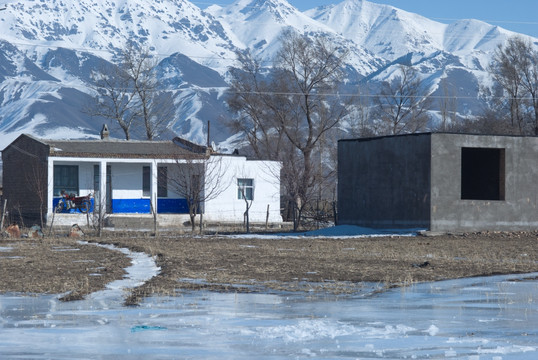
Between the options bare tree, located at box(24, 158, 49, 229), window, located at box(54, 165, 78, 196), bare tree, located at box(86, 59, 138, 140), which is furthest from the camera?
bare tree, located at box(86, 59, 138, 140)

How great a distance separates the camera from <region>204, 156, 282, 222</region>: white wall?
5373 centimetres

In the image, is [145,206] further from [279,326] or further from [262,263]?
[279,326]

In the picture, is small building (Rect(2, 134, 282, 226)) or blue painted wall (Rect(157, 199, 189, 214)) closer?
small building (Rect(2, 134, 282, 226))

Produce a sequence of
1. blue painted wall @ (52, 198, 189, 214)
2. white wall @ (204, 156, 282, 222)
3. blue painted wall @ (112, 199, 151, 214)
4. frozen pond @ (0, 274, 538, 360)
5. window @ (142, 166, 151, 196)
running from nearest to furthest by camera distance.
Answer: frozen pond @ (0, 274, 538, 360) → blue painted wall @ (112, 199, 151, 214) → blue painted wall @ (52, 198, 189, 214) → white wall @ (204, 156, 282, 222) → window @ (142, 166, 151, 196)

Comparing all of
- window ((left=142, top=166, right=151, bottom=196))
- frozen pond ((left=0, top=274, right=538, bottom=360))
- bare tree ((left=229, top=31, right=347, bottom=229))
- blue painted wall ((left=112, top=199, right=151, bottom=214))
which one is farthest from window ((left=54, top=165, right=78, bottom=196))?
frozen pond ((left=0, top=274, right=538, bottom=360))

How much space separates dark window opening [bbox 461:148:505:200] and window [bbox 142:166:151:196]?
62.6 feet

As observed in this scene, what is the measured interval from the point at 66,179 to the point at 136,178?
12.4ft

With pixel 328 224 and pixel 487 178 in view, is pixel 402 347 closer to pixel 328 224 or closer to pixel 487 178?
pixel 487 178

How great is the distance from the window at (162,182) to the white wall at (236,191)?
2.66 meters

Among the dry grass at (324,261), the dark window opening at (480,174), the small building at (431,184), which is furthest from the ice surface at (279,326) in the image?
the dark window opening at (480,174)

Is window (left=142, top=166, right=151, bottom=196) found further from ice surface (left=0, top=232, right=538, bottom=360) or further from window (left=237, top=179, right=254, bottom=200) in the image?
ice surface (left=0, top=232, right=538, bottom=360)

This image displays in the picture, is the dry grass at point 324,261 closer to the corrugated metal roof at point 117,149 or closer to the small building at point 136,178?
the small building at point 136,178

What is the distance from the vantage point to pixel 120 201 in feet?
176

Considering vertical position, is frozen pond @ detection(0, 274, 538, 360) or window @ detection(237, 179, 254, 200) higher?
window @ detection(237, 179, 254, 200)
